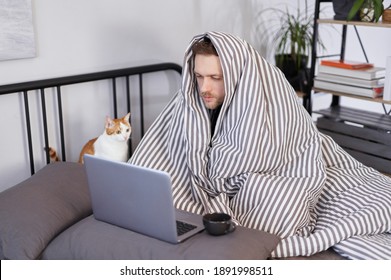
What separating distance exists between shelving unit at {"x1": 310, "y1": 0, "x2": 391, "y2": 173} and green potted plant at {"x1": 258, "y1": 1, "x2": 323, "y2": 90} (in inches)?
5.1

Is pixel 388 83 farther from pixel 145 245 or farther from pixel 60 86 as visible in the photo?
pixel 145 245

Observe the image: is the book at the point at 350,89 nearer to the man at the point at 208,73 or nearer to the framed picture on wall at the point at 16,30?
the man at the point at 208,73

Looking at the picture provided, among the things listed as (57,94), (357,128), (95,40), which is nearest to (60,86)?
(57,94)

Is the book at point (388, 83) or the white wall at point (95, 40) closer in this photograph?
the white wall at point (95, 40)

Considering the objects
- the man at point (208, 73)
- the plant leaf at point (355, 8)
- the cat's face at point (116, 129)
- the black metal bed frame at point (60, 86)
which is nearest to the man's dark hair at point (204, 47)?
the man at point (208, 73)

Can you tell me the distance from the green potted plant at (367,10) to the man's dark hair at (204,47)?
0.90m

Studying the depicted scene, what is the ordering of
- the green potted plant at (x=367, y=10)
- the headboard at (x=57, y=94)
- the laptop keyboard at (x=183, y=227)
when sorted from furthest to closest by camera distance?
the green potted plant at (x=367, y=10) < the headboard at (x=57, y=94) < the laptop keyboard at (x=183, y=227)

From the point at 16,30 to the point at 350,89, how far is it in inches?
57.4

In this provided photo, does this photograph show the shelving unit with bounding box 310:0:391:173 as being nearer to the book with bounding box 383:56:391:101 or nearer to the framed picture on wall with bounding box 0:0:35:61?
the book with bounding box 383:56:391:101

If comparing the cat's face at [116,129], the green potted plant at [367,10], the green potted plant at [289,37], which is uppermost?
the green potted plant at [367,10]

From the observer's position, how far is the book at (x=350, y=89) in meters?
2.50

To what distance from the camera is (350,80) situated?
2576 mm

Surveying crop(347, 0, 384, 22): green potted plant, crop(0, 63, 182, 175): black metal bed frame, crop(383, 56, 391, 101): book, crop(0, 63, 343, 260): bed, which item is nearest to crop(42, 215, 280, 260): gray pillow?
crop(0, 63, 343, 260): bed
